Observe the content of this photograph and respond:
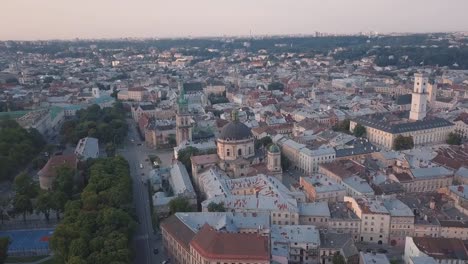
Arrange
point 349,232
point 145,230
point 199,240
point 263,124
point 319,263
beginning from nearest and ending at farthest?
point 199,240 < point 319,263 < point 349,232 < point 145,230 < point 263,124

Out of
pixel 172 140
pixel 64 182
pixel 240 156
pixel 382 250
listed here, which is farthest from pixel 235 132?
pixel 382 250

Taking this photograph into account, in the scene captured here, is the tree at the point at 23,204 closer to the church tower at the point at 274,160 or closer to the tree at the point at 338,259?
the church tower at the point at 274,160

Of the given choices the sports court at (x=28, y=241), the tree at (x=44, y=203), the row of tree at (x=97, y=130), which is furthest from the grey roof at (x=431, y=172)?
the row of tree at (x=97, y=130)

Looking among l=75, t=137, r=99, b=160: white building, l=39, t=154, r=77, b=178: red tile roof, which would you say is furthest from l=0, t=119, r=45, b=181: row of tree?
l=75, t=137, r=99, b=160: white building

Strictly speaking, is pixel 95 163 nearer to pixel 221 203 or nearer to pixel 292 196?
pixel 221 203

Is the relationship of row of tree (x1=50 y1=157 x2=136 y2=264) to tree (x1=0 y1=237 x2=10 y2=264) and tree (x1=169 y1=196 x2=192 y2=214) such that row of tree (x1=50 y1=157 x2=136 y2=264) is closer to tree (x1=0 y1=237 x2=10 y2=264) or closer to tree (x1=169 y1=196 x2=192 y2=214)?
tree (x1=169 y1=196 x2=192 y2=214)

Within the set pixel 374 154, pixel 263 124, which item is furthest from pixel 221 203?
pixel 263 124

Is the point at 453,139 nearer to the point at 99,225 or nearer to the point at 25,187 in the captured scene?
the point at 99,225
